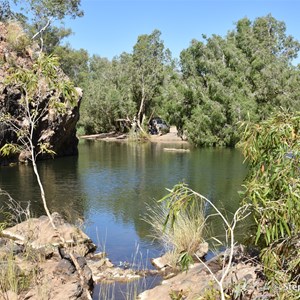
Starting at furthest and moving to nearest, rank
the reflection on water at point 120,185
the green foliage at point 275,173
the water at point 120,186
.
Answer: the reflection on water at point 120,185 → the water at point 120,186 → the green foliage at point 275,173

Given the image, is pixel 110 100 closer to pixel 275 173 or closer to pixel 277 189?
pixel 277 189

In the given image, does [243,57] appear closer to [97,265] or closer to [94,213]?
[94,213]

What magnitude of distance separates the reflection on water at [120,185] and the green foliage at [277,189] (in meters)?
3.33

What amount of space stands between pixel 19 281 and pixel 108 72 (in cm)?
4402

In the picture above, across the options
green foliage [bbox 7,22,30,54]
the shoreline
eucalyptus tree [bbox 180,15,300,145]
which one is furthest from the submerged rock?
the shoreline

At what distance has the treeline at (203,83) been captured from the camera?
3516cm

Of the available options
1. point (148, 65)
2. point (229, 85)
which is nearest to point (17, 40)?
point (229, 85)

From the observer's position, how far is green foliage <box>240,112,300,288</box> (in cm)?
454

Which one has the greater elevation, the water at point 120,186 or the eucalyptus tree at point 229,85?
the eucalyptus tree at point 229,85

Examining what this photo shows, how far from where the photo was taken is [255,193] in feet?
15.3

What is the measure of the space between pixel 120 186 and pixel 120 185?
252 mm

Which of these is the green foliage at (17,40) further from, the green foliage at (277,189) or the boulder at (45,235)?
the green foliage at (277,189)

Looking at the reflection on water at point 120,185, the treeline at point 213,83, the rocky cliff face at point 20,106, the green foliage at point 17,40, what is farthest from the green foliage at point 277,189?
the treeline at point 213,83

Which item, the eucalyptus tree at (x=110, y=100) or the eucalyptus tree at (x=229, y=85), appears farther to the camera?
the eucalyptus tree at (x=110, y=100)
